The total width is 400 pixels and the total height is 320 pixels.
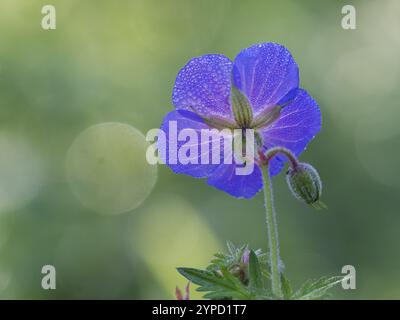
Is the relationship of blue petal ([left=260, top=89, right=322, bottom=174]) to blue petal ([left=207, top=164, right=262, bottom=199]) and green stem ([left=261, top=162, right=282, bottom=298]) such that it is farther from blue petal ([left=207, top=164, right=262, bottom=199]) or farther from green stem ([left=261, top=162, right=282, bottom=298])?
green stem ([left=261, top=162, right=282, bottom=298])

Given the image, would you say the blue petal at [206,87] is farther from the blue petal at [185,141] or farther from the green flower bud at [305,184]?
the green flower bud at [305,184]

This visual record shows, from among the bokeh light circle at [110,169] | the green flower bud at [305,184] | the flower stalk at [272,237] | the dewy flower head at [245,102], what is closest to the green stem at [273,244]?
the flower stalk at [272,237]

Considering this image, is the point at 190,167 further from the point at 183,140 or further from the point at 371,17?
the point at 371,17

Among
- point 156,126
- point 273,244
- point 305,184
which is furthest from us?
point 156,126

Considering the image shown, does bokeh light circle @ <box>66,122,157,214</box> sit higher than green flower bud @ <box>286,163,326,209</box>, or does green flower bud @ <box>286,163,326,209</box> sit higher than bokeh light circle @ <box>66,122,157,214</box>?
bokeh light circle @ <box>66,122,157,214</box>

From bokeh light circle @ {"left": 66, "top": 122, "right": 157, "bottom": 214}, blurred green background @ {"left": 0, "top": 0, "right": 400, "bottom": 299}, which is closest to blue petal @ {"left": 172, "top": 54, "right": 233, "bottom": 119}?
blurred green background @ {"left": 0, "top": 0, "right": 400, "bottom": 299}

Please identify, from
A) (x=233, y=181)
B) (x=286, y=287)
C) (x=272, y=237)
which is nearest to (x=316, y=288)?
(x=286, y=287)

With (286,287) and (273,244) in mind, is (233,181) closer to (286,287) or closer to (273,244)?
(286,287)
